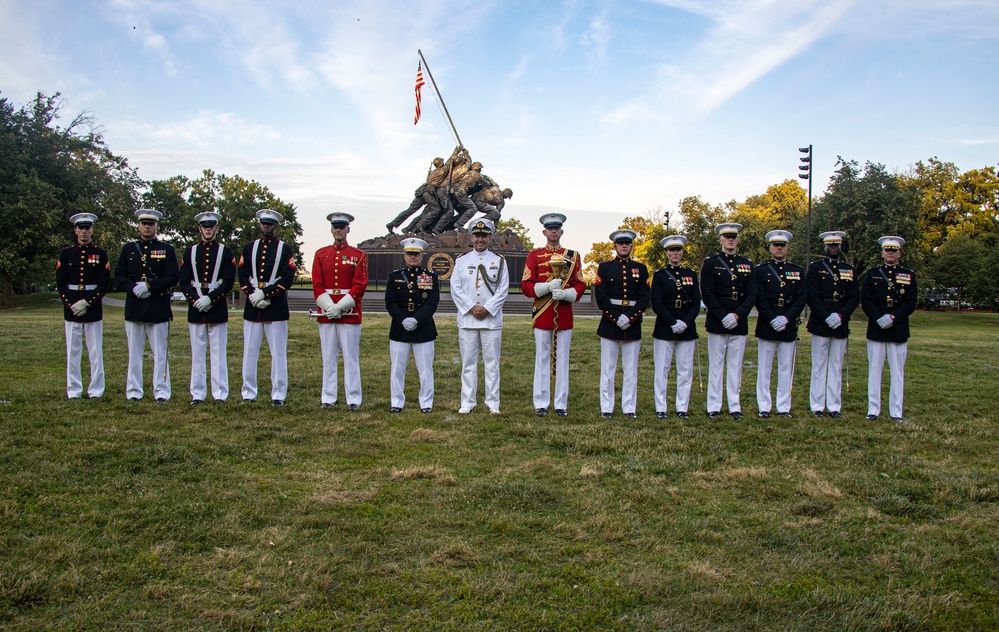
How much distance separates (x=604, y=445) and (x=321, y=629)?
349 cm

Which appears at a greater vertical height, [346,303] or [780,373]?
[346,303]

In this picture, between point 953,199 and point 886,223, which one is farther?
point 953,199

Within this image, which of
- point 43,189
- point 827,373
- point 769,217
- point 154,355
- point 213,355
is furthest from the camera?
A: point 769,217

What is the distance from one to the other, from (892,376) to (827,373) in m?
0.66

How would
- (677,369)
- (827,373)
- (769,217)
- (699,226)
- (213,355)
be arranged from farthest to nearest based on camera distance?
(769,217)
(699,226)
(827,373)
(213,355)
(677,369)

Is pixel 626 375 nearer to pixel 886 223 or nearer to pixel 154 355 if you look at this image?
pixel 154 355

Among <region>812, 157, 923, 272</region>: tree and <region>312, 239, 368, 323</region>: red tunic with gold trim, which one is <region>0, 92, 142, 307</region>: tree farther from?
<region>812, 157, 923, 272</region>: tree

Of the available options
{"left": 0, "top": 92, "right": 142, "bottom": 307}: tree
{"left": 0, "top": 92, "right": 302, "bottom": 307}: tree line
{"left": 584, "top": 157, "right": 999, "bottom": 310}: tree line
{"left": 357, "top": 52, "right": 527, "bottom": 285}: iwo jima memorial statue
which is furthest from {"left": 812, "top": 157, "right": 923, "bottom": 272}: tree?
{"left": 0, "top": 92, "right": 142, "bottom": 307}: tree

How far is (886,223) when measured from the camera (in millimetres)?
31844

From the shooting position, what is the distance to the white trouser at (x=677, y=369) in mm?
7656

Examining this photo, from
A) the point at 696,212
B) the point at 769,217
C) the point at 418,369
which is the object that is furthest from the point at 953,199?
the point at 418,369

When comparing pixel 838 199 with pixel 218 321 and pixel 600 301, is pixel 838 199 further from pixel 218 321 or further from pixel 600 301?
pixel 218 321

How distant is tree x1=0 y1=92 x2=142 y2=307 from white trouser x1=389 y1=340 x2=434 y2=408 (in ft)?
92.1

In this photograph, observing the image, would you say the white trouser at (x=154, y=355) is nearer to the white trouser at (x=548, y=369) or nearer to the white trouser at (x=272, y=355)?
the white trouser at (x=272, y=355)
